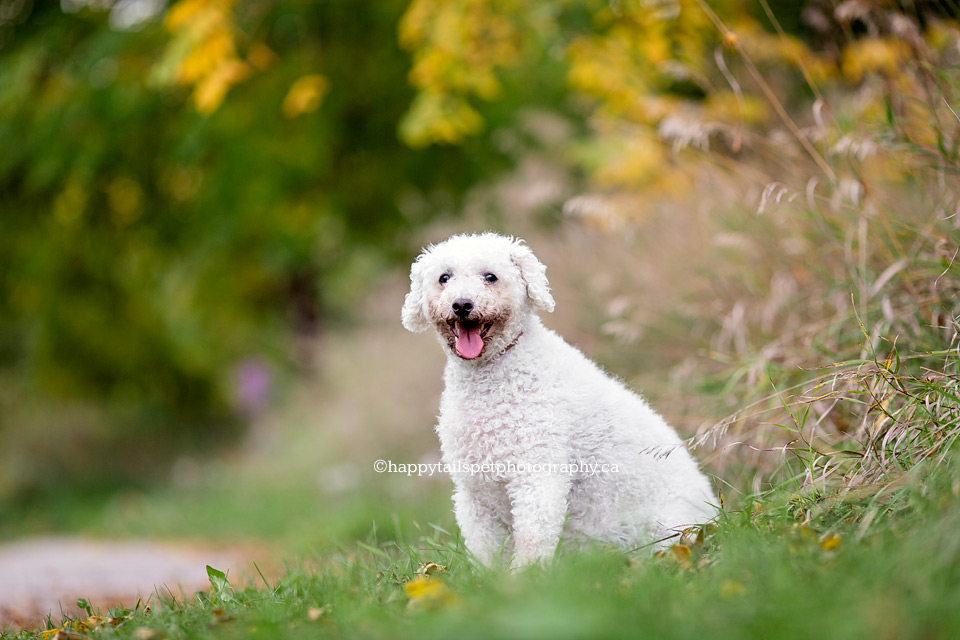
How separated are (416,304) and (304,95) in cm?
396

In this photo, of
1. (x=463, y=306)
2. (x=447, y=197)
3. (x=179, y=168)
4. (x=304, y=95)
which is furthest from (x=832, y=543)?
(x=179, y=168)

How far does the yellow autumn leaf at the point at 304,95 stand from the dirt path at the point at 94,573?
383cm

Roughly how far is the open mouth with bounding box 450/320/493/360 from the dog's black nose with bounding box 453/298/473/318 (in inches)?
2.3

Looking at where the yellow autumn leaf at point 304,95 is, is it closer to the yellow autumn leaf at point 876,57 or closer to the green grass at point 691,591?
the yellow autumn leaf at point 876,57

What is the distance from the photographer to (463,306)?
300 cm

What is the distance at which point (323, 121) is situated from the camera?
7.57m

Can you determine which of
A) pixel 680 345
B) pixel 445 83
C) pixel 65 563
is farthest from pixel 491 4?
pixel 65 563

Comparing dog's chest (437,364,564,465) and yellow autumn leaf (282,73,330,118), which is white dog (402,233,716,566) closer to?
dog's chest (437,364,564,465)

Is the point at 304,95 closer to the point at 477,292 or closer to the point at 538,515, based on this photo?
the point at 477,292

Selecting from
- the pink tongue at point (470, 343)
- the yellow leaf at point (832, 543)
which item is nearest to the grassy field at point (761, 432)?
the yellow leaf at point (832, 543)

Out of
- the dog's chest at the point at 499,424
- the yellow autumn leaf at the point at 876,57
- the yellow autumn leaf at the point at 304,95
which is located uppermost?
the yellow autumn leaf at the point at 304,95

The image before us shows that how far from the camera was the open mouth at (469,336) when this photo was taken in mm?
3041

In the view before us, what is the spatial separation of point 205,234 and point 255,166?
133 centimetres

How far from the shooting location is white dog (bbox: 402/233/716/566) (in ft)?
9.67
